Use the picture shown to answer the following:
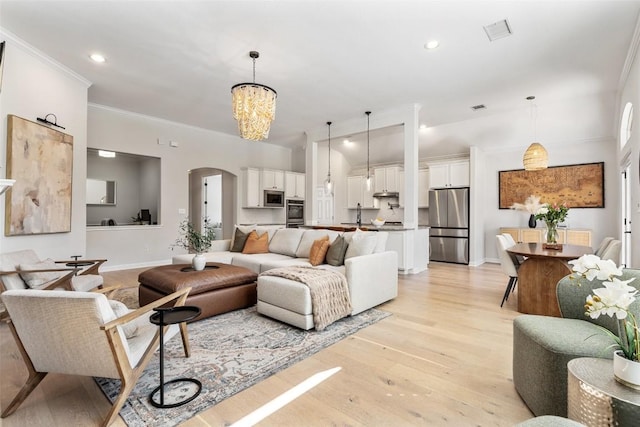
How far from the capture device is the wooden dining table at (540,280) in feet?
10.8

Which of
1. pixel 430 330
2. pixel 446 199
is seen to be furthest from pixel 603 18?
pixel 446 199

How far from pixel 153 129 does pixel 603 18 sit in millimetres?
7025

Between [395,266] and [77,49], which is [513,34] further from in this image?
[77,49]

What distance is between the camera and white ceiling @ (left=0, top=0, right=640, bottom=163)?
114 inches

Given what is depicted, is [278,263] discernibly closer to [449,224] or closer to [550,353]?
[550,353]

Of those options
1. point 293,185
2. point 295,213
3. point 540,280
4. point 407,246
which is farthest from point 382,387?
point 293,185

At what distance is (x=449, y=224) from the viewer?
7.16 metres

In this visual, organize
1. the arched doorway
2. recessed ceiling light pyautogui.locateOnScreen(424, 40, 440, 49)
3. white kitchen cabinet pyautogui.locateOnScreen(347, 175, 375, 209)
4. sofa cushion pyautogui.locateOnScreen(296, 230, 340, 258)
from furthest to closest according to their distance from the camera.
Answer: white kitchen cabinet pyautogui.locateOnScreen(347, 175, 375, 209), the arched doorway, sofa cushion pyautogui.locateOnScreen(296, 230, 340, 258), recessed ceiling light pyautogui.locateOnScreen(424, 40, 440, 49)

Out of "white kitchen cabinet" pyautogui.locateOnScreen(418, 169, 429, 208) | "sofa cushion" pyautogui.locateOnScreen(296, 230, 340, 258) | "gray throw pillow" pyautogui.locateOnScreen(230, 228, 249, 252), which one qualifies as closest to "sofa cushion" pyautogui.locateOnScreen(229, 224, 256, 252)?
"gray throw pillow" pyautogui.locateOnScreen(230, 228, 249, 252)

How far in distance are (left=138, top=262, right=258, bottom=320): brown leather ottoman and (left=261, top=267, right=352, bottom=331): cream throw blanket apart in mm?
417

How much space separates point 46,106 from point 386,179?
23.4 feet

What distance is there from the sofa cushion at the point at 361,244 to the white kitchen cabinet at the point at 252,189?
14.5 feet

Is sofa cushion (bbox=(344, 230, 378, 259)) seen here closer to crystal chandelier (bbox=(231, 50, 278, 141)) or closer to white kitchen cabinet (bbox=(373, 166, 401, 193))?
crystal chandelier (bbox=(231, 50, 278, 141))

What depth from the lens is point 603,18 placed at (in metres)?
2.97
